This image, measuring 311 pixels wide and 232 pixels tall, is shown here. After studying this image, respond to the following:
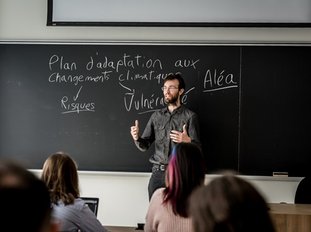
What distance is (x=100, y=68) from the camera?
15.2ft

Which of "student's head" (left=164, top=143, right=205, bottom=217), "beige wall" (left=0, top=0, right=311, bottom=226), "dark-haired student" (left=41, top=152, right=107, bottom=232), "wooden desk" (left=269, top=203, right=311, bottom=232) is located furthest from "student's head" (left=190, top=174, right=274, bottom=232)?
"beige wall" (left=0, top=0, right=311, bottom=226)

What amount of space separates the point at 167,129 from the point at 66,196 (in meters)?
1.98

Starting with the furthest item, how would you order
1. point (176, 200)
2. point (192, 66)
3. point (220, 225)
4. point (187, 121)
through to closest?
point (192, 66) → point (187, 121) → point (176, 200) → point (220, 225)

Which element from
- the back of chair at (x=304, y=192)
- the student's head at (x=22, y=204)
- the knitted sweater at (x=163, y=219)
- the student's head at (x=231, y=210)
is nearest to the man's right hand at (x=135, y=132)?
the back of chair at (x=304, y=192)

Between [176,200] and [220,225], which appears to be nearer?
[220,225]

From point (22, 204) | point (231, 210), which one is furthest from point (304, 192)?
point (22, 204)

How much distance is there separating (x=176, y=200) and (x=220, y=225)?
1.06 metres

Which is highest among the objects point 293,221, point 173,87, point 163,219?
point 173,87

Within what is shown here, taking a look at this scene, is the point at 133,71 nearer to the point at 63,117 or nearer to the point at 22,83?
the point at 63,117

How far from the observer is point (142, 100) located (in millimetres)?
4582

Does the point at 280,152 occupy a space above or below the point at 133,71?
below

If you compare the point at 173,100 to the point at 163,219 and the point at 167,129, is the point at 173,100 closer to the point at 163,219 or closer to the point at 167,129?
the point at 167,129

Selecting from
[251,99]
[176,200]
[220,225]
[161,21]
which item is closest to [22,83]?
[161,21]

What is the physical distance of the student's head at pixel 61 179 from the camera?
7.92 ft
